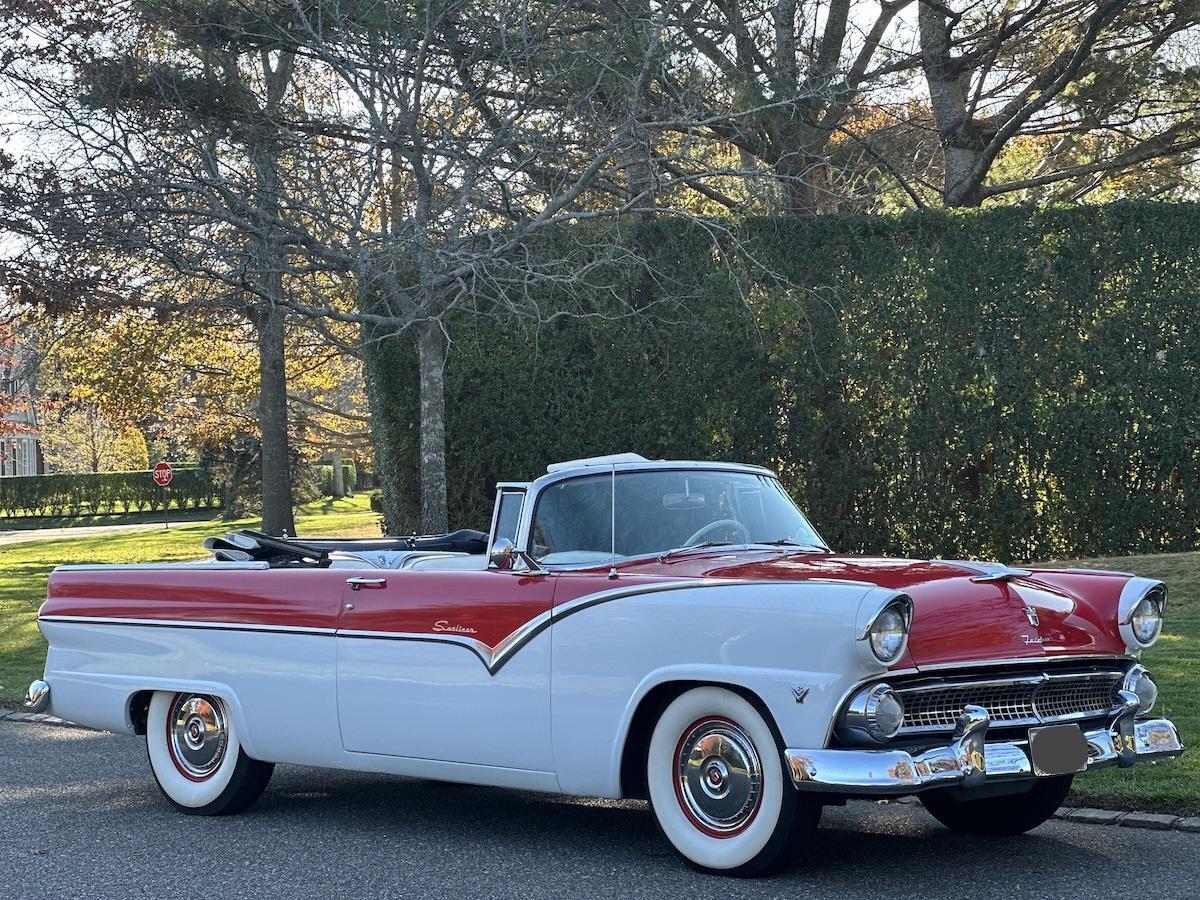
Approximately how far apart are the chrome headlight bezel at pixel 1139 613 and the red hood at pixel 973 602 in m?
0.03

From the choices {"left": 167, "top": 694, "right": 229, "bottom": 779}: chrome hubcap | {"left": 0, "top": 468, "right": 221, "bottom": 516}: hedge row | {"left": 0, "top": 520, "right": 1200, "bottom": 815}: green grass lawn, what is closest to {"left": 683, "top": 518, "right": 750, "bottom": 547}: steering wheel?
{"left": 0, "top": 520, "right": 1200, "bottom": 815}: green grass lawn

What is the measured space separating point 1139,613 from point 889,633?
138 cm

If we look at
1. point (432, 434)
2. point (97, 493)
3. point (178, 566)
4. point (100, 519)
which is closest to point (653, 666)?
point (178, 566)

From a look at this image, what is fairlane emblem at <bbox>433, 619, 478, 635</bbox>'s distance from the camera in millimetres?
6340

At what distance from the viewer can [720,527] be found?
6766 millimetres

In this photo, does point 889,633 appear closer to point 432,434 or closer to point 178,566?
point 178,566

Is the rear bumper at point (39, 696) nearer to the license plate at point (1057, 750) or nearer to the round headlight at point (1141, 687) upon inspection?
the license plate at point (1057, 750)

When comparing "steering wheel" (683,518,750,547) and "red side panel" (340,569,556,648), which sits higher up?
"steering wheel" (683,518,750,547)

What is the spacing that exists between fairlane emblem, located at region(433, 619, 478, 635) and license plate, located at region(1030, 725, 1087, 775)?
7.42ft

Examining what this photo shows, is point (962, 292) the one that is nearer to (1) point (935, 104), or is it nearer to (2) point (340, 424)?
(1) point (935, 104)

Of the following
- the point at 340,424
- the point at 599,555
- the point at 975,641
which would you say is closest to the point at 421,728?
the point at 599,555

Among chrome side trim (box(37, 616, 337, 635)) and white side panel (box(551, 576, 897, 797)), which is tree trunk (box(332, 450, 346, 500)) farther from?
white side panel (box(551, 576, 897, 797))

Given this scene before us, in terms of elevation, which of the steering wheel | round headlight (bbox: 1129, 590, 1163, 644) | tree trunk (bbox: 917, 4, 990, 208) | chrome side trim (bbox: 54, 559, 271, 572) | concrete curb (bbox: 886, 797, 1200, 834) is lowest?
concrete curb (bbox: 886, 797, 1200, 834)

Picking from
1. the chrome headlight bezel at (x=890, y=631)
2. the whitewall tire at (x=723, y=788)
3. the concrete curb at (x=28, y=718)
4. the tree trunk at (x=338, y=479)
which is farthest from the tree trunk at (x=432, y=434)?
the tree trunk at (x=338, y=479)
